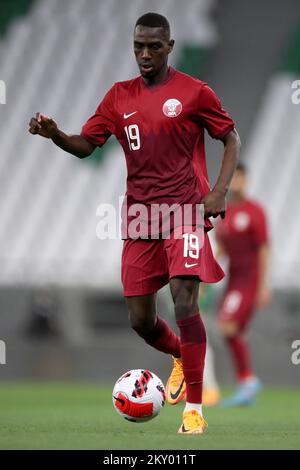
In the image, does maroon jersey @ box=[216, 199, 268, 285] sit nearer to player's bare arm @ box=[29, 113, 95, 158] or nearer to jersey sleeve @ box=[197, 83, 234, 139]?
player's bare arm @ box=[29, 113, 95, 158]

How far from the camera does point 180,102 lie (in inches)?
260

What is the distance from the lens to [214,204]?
639cm

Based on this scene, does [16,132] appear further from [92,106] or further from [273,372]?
[273,372]

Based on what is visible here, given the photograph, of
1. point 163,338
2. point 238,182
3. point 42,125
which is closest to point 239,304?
point 238,182

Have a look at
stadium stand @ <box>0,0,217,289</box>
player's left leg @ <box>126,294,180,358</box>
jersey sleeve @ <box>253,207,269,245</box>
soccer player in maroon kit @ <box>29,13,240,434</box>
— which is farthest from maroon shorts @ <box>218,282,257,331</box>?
soccer player in maroon kit @ <box>29,13,240,434</box>

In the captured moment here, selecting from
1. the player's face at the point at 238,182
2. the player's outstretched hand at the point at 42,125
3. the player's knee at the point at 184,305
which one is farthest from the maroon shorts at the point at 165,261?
the player's face at the point at 238,182

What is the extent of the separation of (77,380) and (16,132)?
4.25m

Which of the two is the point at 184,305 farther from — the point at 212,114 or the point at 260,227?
the point at 260,227

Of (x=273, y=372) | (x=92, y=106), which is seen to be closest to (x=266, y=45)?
(x=92, y=106)

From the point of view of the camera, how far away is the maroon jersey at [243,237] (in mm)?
10930

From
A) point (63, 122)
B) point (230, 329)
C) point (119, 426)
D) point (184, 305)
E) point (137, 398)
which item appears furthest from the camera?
point (63, 122)

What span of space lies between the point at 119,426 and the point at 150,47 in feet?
7.17

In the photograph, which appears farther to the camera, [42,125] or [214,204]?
[42,125]

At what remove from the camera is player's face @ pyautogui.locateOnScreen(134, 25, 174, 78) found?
21.3 feet
